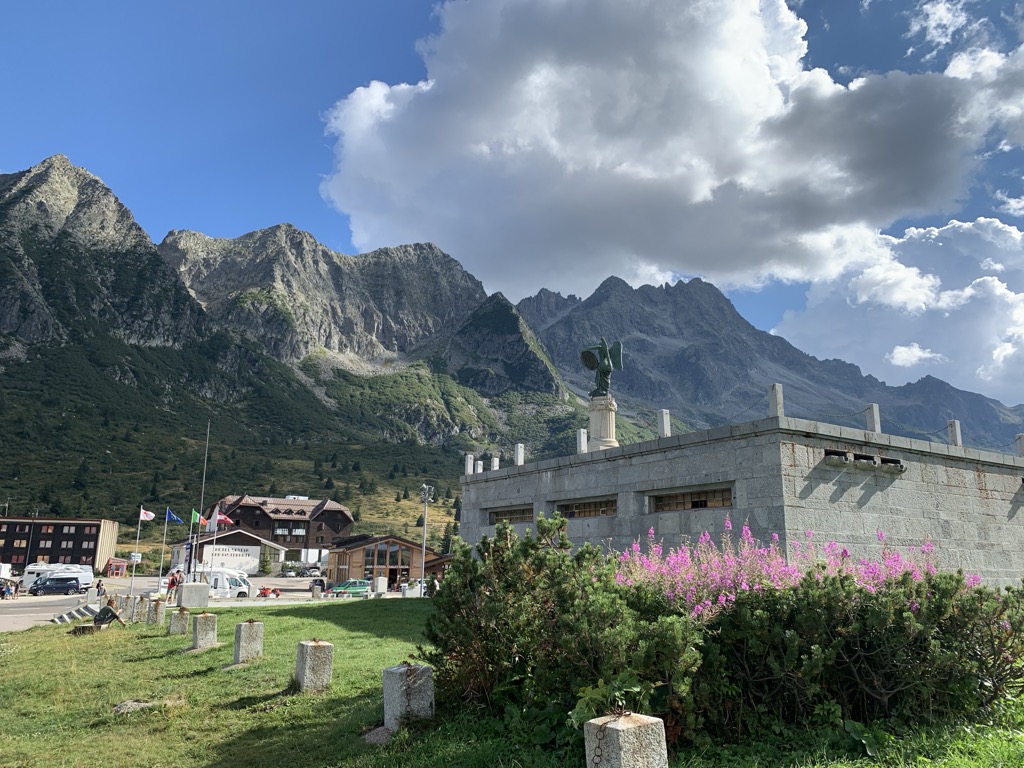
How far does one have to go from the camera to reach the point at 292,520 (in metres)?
88.3

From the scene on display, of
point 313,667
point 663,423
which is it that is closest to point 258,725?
point 313,667

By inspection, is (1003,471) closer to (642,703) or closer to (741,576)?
(741,576)

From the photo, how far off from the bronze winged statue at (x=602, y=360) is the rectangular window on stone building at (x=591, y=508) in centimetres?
538

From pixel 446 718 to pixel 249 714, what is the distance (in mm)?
3385

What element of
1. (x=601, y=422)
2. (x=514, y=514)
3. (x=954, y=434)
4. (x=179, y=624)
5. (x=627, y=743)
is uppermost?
(x=601, y=422)

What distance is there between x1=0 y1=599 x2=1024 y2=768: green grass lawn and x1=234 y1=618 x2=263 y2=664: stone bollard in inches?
11.2

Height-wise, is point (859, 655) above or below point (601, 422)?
below

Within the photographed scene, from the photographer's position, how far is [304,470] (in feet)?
413

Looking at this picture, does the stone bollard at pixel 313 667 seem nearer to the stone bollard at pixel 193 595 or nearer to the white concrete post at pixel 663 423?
the white concrete post at pixel 663 423

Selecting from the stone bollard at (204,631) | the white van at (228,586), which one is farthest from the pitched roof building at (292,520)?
the stone bollard at (204,631)

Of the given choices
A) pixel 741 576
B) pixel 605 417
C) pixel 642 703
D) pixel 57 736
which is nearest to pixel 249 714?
pixel 57 736

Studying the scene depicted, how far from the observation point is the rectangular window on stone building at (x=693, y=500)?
620 inches

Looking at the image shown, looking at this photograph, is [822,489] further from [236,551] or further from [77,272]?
[77,272]

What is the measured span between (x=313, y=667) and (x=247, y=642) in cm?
368
